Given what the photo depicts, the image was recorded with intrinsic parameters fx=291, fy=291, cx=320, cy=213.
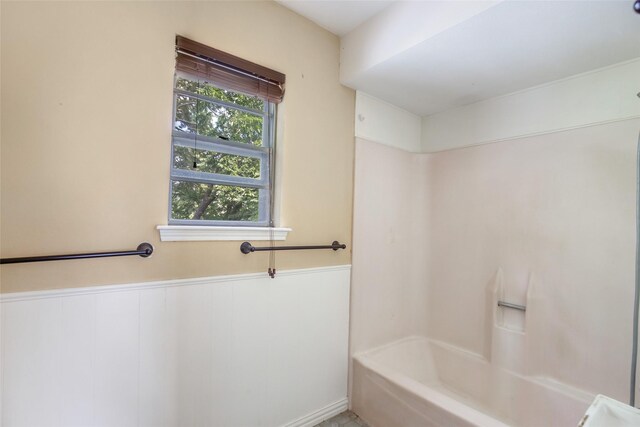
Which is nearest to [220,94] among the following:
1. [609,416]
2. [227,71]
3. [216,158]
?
[227,71]

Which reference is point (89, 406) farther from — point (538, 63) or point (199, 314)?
point (538, 63)

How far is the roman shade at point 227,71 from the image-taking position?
139 centimetres

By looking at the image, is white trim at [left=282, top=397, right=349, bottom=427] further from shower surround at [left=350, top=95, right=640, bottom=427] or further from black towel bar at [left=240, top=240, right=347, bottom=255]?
black towel bar at [left=240, top=240, right=347, bottom=255]

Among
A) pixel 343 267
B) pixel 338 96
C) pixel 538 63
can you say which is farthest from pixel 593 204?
pixel 338 96

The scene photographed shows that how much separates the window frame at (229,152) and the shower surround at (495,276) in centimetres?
68

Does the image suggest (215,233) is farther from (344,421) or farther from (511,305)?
(511,305)

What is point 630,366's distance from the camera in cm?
153

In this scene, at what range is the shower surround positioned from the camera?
162cm

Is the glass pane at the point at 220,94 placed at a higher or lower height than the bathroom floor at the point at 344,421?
higher

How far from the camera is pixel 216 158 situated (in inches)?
62.4

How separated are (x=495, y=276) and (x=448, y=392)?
934mm

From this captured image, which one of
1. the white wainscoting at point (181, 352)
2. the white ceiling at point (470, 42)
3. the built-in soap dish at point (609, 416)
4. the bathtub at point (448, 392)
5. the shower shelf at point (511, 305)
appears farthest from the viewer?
the shower shelf at point (511, 305)

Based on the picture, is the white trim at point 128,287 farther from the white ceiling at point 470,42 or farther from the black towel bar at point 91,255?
the white ceiling at point 470,42

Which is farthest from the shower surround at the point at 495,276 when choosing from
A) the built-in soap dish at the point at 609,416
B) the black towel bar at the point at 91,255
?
the black towel bar at the point at 91,255
